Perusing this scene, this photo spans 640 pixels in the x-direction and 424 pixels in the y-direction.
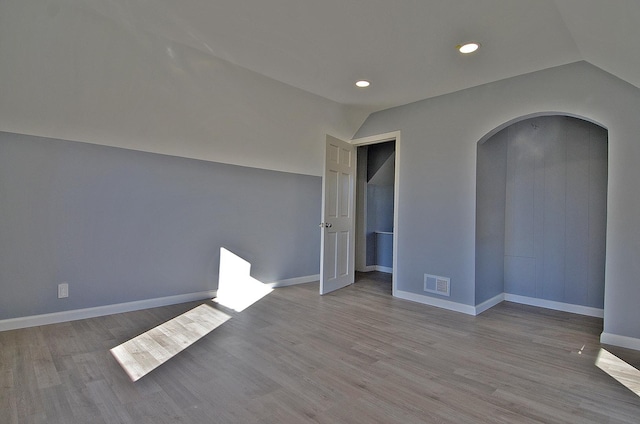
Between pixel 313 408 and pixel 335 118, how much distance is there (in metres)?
3.65

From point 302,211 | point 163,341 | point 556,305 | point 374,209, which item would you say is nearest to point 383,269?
point 374,209

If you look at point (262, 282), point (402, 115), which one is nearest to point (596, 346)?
point (402, 115)

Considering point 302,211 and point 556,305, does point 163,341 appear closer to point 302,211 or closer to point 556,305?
point 302,211

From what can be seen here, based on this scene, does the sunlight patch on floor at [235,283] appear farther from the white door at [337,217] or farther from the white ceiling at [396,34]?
the white ceiling at [396,34]

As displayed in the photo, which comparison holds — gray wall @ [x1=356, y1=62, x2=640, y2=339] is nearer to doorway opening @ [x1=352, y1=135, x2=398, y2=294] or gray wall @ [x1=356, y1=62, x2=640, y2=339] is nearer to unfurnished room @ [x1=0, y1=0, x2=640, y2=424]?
unfurnished room @ [x1=0, y1=0, x2=640, y2=424]

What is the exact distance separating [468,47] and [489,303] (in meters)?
2.84

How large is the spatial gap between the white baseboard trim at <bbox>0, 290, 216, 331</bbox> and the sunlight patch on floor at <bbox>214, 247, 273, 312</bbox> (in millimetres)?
170

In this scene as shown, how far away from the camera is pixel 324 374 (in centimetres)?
223

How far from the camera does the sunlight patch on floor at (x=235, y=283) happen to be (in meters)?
4.02

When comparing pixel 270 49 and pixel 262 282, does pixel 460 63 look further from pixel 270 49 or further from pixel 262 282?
pixel 262 282

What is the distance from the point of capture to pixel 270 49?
118 inches

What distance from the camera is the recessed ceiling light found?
2760 mm

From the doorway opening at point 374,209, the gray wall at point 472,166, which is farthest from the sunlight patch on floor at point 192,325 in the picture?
the doorway opening at point 374,209

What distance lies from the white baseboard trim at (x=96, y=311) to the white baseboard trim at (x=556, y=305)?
378cm
